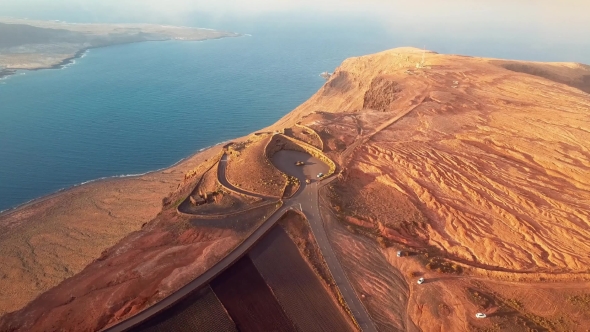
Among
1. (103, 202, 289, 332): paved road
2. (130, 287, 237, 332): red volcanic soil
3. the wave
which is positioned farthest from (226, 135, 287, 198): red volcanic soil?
the wave

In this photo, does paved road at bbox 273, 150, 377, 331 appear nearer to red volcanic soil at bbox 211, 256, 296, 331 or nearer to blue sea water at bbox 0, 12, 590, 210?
red volcanic soil at bbox 211, 256, 296, 331

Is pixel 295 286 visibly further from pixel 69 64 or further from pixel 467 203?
pixel 69 64

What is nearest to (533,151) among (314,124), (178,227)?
(314,124)

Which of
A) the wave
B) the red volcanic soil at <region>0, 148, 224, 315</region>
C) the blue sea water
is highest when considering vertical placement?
the wave

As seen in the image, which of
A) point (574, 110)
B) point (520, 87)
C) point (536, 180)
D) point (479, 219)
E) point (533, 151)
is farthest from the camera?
point (520, 87)

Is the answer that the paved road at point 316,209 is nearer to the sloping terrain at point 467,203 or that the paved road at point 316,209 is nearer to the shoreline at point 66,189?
the sloping terrain at point 467,203

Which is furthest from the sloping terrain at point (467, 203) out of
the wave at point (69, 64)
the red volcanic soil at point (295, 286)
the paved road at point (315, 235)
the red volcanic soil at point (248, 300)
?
the wave at point (69, 64)

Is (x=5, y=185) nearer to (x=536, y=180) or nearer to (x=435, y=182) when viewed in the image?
(x=435, y=182)

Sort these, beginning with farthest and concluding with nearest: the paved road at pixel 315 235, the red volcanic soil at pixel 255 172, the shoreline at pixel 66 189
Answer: the shoreline at pixel 66 189
the red volcanic soil at pixel 255 172
the paved road at pixel 315 235

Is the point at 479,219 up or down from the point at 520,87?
down
